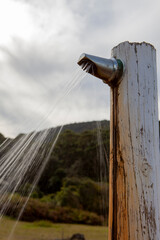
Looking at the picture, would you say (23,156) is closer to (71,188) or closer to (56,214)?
(56,214)

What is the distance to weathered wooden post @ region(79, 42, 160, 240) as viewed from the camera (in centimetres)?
81

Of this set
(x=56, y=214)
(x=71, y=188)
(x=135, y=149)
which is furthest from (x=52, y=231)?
(x=135, y=149)

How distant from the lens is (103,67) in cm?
95

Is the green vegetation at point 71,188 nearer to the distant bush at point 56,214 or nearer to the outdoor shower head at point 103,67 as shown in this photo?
the distant bush at point 56,214

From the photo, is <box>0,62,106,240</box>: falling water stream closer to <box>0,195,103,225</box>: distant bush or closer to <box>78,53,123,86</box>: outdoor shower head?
<box>78,53,123,86</box>: outdoor shower head

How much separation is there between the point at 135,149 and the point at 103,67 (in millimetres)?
404

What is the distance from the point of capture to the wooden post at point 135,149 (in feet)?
2.67

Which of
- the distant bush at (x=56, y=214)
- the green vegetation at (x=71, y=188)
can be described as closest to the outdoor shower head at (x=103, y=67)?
the green vegetation at (x=71, y=188)

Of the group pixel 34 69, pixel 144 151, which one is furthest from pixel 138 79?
pixel 34 69

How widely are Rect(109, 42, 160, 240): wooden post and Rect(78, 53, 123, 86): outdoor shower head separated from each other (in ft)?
0.11

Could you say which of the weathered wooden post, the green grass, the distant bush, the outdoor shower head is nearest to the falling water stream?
the outdoor shower head

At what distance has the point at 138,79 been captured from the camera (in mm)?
946

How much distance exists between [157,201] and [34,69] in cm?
317

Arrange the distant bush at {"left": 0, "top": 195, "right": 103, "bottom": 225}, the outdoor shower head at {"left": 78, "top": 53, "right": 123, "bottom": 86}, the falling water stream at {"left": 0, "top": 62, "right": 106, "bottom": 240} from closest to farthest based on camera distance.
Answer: the outdoor shower head at {"left": 78, "top": 53, "right": 123, "bottom": 86} < the falling water stream at {"left": 0, "top": 62, "right": 106, "bottom": 240} < the distant bush at {"left": 0, "top": 195, "right": 103, "bottom": 225}
